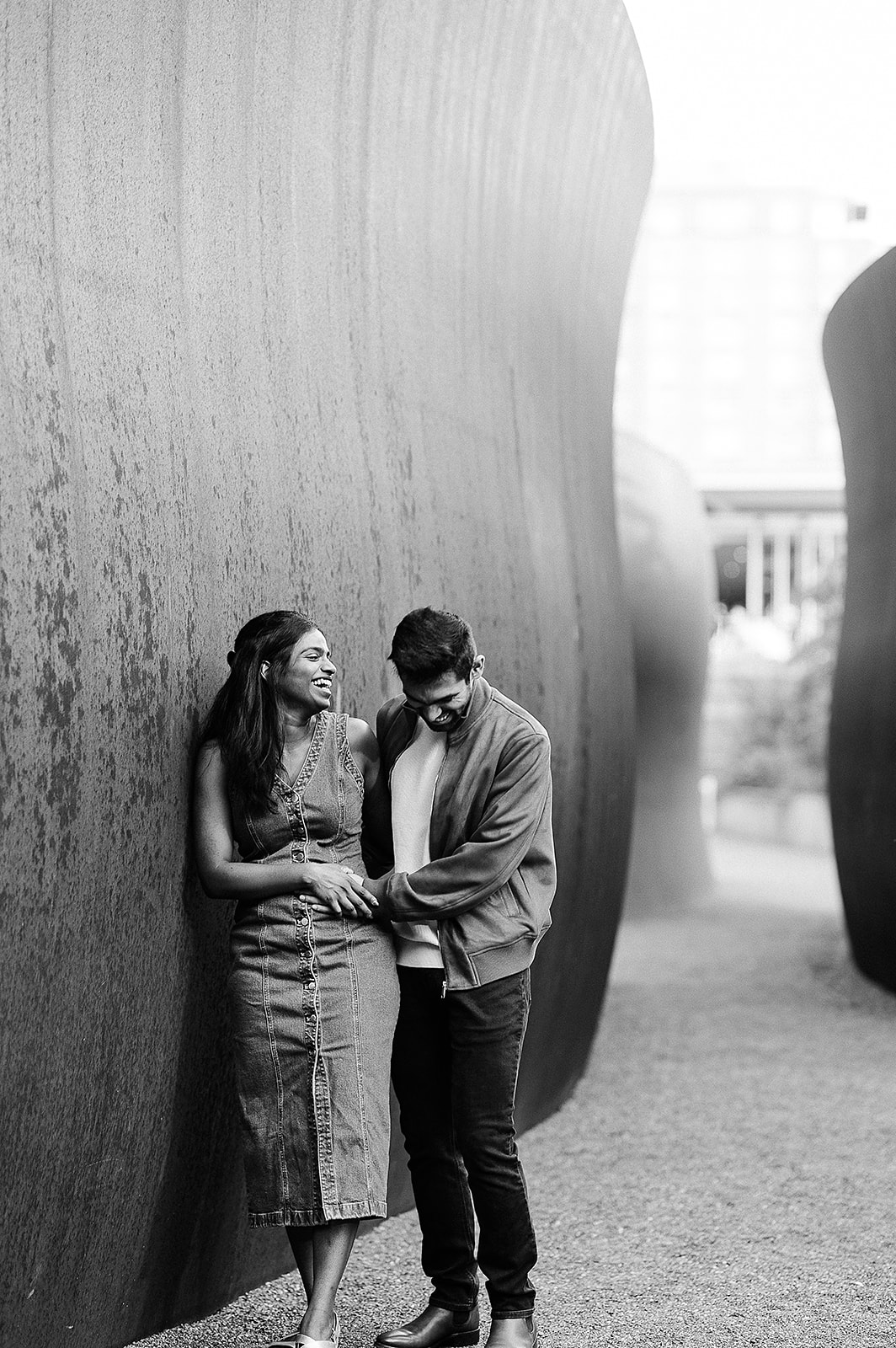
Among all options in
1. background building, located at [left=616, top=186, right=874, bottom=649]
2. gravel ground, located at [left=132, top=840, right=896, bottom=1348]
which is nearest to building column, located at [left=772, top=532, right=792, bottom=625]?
background building, located at [left=616, top=186, right=874, bottom=649]

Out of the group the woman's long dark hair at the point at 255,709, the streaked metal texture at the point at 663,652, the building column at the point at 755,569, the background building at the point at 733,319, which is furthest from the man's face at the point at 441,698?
the background building at the point at 733,319

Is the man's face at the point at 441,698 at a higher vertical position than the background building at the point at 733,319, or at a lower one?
lower

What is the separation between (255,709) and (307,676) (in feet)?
0.46

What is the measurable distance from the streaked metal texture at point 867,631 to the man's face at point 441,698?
199 inches

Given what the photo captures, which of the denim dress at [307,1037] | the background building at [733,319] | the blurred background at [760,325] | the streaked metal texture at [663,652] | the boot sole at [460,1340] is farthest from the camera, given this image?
the background building at [733,319]

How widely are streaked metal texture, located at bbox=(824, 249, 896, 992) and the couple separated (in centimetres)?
497

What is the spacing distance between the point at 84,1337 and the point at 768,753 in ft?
57.9

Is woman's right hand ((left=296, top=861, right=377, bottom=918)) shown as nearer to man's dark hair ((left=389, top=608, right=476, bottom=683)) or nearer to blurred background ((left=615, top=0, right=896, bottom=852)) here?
man's dark hair ((left=389, top=608, right=476, bottom=683))

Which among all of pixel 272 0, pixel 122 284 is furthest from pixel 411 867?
pixel 272 0

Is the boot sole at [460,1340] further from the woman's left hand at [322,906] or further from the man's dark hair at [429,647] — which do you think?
the man's dark hair at [429,647]

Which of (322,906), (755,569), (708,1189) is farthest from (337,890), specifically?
(755,569)

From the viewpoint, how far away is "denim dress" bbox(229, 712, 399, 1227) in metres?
3.12

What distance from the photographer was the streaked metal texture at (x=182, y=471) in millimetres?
2990

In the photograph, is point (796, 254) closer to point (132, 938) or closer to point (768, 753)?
point (768, 753)
